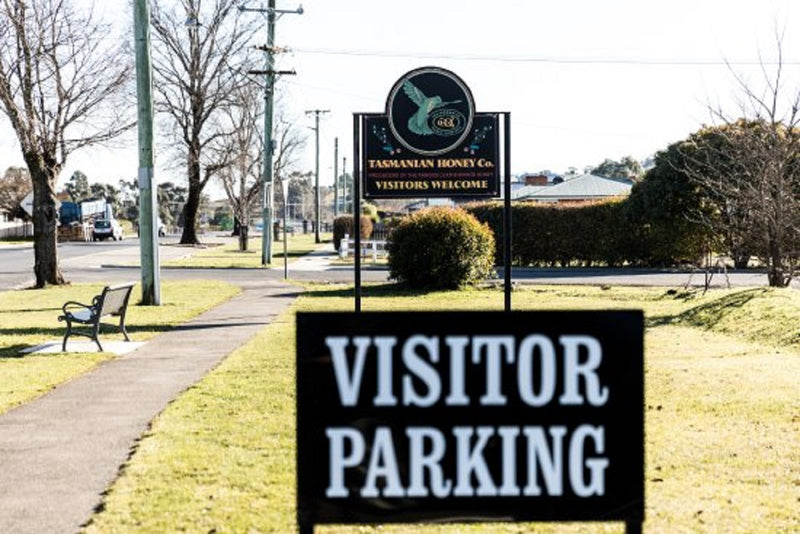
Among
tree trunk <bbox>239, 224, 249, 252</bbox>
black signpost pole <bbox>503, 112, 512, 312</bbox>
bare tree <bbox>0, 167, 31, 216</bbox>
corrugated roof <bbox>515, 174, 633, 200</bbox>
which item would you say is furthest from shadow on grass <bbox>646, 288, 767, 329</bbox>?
bare tree <bbox>0, 167, 31, 216</bbox>

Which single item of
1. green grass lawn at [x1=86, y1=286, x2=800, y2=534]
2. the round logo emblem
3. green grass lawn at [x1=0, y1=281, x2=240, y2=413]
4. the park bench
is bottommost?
green grass lawn at [x1=86, y1=286, x2=800, y2=534]

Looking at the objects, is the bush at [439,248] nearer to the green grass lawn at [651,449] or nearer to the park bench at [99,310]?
the green grass lawn at [651,449]

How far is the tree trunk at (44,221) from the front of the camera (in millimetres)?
24688

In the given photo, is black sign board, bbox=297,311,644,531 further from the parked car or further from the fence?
the parked car

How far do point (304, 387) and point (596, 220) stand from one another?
Result: 33491 mm

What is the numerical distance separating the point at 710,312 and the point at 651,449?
33.9 feet

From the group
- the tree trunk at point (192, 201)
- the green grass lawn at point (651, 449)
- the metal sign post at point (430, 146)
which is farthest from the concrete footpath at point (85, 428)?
the tree trunk at point (192, 201)

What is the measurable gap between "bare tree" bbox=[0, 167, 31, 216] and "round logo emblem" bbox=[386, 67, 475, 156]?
72.5 meters

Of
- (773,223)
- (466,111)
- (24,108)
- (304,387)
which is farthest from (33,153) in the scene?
(304,387)

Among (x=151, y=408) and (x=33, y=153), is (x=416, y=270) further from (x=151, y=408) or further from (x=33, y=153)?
(x=151, y=408)

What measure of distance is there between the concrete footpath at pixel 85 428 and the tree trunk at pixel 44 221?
10.7 m

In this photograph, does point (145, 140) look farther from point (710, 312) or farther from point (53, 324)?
point (710, 312)

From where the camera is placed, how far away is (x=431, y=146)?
1473cm

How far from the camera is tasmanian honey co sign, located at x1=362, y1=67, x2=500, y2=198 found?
14.5 meters
